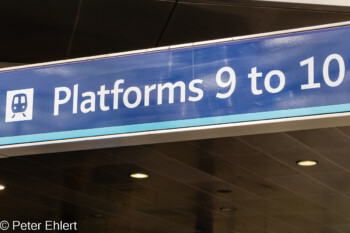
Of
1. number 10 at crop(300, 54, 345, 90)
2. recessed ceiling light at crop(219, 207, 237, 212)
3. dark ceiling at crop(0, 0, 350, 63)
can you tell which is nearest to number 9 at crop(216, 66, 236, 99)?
number 10 at crop(300, 54, 345, 90)

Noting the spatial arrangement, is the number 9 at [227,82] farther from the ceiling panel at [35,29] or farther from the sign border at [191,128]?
the ceiling panel at [35,29]

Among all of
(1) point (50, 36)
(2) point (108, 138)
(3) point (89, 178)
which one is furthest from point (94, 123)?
(3) point (89, 178)

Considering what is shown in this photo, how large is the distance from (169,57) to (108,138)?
42cm

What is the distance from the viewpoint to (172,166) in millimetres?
8062

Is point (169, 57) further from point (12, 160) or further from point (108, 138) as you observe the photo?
point (12, 160)

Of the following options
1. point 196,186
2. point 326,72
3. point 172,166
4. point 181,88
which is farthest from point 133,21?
point 196,186

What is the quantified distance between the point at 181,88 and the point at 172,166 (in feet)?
18.6

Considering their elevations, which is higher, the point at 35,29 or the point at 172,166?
the point at 35,29

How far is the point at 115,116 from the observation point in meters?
2.53

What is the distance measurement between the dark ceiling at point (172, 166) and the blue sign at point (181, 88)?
1.73m

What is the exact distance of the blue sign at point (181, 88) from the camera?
2291 millimetres

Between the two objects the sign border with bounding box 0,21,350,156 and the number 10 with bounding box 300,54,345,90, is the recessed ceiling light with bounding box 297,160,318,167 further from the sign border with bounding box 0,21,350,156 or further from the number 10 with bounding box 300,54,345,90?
the number 10 with bounding box 300,54,345,90

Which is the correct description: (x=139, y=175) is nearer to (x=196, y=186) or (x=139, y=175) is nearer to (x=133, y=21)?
(x=196, y=186)

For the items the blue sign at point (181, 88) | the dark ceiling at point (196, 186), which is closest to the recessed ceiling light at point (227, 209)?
the dark ceiling at point (196, 186)
